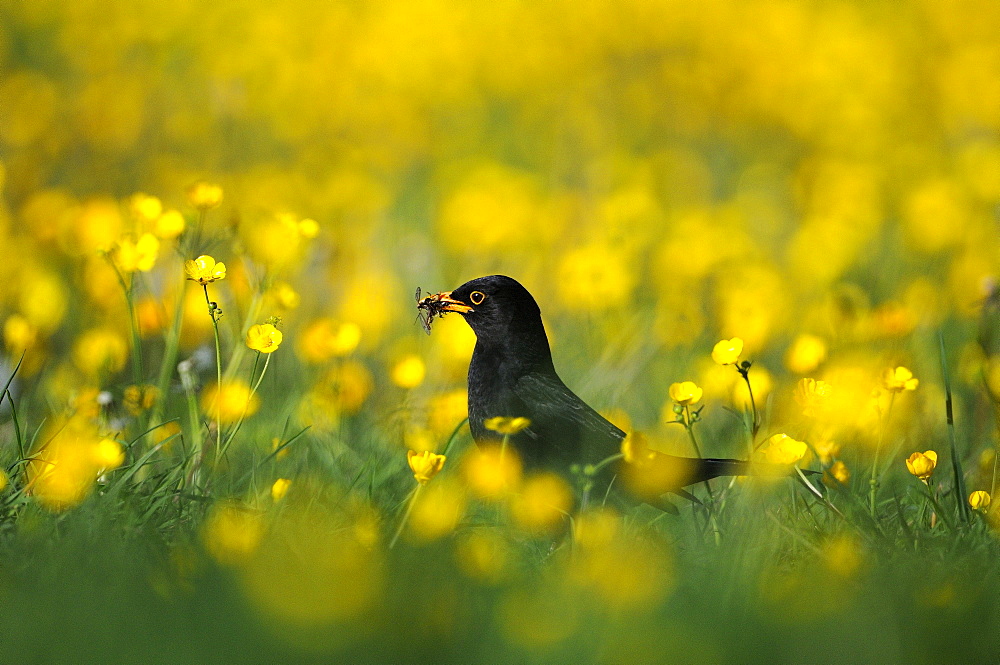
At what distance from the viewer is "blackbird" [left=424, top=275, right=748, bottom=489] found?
3043mm

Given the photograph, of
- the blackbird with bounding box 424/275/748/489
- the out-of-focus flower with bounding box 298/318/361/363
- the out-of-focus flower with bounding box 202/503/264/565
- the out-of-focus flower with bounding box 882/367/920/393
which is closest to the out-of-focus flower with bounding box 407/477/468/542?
the blackbird with bounding box 424/275/748/489

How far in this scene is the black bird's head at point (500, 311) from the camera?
318 centimetres

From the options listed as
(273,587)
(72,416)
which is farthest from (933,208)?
(273,587)

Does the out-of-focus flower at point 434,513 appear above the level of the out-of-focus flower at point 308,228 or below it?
below

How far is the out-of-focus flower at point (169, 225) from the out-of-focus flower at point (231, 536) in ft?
2.89

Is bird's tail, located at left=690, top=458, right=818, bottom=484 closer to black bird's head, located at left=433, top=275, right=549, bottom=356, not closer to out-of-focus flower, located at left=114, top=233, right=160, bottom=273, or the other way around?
black bird's head, located at left=433, top=275, right=549, bottom=356

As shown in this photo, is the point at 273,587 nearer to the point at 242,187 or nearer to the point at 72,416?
the point at 72,416

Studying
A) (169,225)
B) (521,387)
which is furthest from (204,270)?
(521,387)

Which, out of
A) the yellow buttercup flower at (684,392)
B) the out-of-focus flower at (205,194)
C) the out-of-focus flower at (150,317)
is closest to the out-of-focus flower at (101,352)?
the out-of-focus flower at (150,317)

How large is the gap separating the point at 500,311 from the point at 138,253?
3.43ft

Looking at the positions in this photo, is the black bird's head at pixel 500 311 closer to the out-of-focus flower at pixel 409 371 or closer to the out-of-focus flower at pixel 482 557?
the out-of-focus flower at pixel 409 371

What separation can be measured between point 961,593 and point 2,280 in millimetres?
4045

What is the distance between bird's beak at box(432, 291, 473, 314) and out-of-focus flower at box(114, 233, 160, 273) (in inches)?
32.2

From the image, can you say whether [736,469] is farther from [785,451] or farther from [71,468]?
[71,468]
